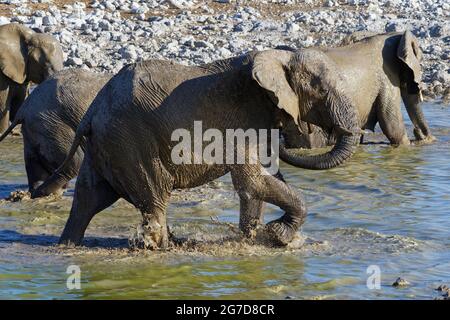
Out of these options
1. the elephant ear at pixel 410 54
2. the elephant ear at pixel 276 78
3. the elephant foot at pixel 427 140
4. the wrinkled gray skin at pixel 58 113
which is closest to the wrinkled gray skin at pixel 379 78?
the elephant ear at pixel 410 54

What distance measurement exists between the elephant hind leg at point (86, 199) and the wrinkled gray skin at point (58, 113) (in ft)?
5.74

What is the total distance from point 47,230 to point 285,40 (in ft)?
35.3

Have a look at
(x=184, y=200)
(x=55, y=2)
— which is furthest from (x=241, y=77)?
(x=55, y=2)

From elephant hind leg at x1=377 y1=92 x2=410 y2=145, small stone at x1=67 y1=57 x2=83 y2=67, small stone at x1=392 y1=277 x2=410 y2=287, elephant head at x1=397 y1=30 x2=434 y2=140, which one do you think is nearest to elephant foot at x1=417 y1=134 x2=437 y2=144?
elephant head at x1=397 y1=30 x2=434 y2=140

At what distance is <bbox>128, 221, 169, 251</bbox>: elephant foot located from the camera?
8.80 metres

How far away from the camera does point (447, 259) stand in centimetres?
865

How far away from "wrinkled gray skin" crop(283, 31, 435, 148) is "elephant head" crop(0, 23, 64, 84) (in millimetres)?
3102

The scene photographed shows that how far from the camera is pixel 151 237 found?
8.79 m

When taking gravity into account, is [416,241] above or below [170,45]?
below

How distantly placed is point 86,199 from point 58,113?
207cm

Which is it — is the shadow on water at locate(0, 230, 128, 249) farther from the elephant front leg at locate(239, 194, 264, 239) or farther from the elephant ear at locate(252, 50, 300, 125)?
the elephant ear at locate(252, 50, 300, 125)

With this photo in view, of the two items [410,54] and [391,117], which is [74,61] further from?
[410,54]

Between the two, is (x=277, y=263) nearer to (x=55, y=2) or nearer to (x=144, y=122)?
(x=144, y=122)
